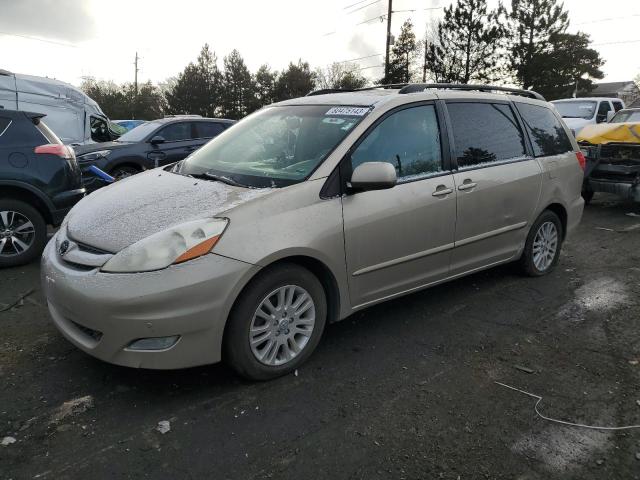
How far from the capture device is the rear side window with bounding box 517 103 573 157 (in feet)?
16.0

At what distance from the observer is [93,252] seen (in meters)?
2.96

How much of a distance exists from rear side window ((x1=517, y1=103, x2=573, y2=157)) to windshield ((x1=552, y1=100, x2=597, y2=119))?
9.22 metres

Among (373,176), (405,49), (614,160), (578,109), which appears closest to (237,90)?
(405,49)

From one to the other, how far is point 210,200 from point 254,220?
0.38m

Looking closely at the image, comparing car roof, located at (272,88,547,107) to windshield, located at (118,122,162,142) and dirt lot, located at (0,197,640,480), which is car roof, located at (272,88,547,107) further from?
windshield, located at (118,122,162,142)

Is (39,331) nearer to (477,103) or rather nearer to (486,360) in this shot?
(486,360)

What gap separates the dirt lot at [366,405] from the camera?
2441mm

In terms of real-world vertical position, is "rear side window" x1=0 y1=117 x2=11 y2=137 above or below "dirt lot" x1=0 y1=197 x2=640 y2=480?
above

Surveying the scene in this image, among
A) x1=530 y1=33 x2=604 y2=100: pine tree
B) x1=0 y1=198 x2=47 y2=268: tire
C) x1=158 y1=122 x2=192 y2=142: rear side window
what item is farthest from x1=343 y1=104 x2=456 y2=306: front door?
x1=530 y1=33 x2=604 y2=100: pine tree

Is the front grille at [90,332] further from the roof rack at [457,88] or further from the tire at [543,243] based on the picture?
the tire at [543,243]

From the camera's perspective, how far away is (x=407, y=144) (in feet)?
12.4

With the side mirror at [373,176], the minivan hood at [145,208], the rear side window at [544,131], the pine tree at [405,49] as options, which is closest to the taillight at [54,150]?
the minivan hood at [145,208]

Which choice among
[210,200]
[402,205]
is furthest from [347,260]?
[210,200]

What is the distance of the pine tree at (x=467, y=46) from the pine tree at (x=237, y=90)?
59.6 feet
